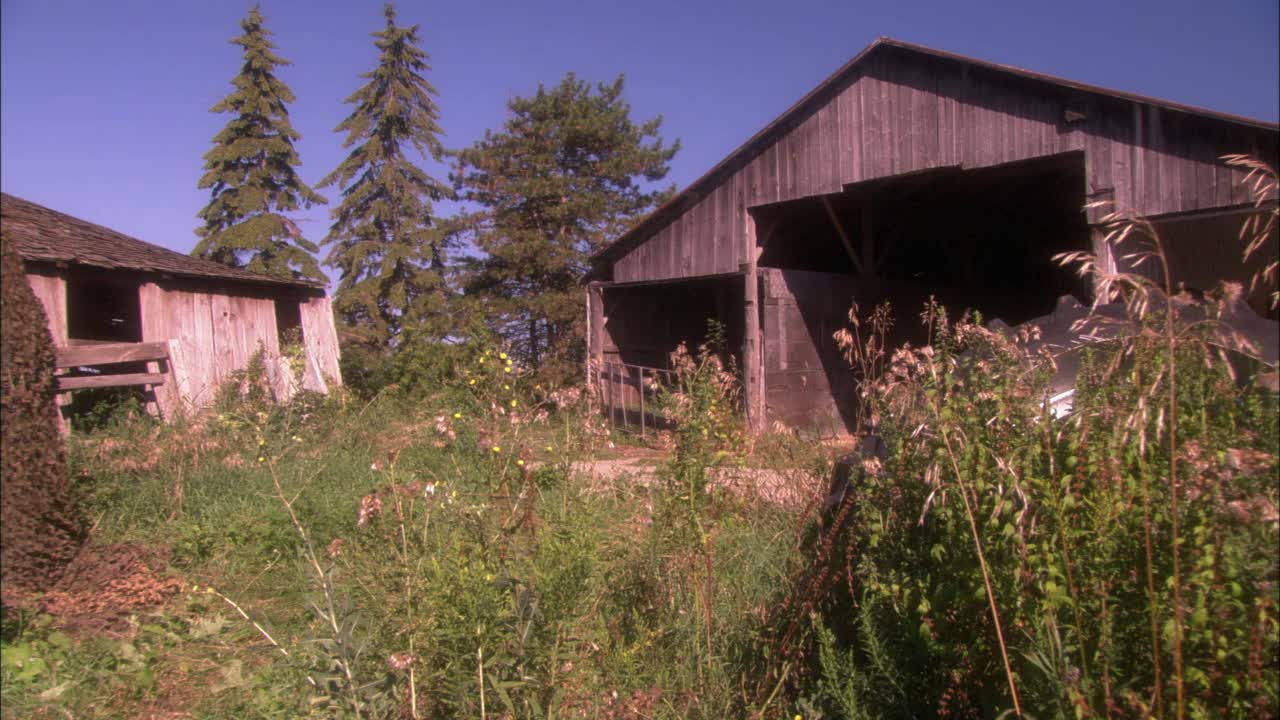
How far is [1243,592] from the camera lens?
178 cm

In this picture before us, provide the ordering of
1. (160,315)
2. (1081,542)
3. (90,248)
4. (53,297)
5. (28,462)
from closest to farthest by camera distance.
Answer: (1081,542), (28,462), (53,297), (90,248), (160,315)

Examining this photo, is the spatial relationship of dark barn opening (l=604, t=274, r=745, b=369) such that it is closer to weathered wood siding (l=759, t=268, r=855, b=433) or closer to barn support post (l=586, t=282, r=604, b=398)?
barn support post (l=586, t=282, r=604, b=398)

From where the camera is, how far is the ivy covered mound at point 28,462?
3.88 m

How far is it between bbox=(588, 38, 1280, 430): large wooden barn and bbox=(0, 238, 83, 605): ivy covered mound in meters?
3.21

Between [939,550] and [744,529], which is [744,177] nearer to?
[744,529]

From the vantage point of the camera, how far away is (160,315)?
1115 centimetres

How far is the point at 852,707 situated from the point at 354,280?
2703 centimetres

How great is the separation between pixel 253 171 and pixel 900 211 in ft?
67.3

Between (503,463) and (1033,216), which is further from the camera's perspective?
(1033,216)

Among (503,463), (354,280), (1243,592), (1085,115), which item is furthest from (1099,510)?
(354,280)

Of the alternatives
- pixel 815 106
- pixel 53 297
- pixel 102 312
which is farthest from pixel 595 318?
pixel 102 312

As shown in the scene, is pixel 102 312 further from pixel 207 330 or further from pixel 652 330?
pixel 652 330

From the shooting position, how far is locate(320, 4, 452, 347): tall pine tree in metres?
26.6

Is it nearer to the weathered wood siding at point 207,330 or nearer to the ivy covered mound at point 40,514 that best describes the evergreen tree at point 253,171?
the weathered wood siding at point 207,330
